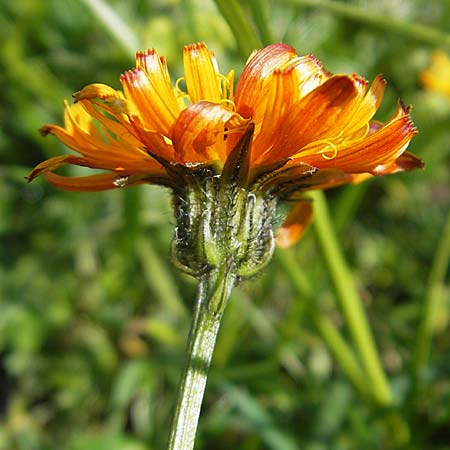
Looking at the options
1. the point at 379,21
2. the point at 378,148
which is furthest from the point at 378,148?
the point at 379,21

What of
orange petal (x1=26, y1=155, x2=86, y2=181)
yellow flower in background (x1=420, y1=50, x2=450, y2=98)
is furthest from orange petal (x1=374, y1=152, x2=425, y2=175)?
yellow flower in background (x1=420, y1=50, x2=450, y2=98)

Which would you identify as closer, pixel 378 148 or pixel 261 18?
pixel 378 148

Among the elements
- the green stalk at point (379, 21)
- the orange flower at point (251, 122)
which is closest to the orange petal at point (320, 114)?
the orange flower at point (251, 122)

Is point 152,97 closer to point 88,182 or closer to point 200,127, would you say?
point 200,127

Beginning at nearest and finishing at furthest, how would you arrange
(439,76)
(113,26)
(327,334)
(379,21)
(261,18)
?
(261,18) < (379,21) < (113,26) < (327,334) < (439,76)

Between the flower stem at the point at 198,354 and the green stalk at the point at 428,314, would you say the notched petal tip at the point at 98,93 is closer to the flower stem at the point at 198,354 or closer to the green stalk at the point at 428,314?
the flower stem at the point at 198,354

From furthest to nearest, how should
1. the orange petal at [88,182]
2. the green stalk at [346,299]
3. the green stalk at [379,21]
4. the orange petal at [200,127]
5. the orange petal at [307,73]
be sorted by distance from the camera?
the green stalk at [346,299] < the green stalk at [379,21] < the orange petal at [88,182] < the orange petal at [307,73] < the orange petal at [200,127]

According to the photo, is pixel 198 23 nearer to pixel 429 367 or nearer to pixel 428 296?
pixel 428 296

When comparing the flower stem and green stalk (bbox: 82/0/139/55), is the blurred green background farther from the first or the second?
the flower stem
